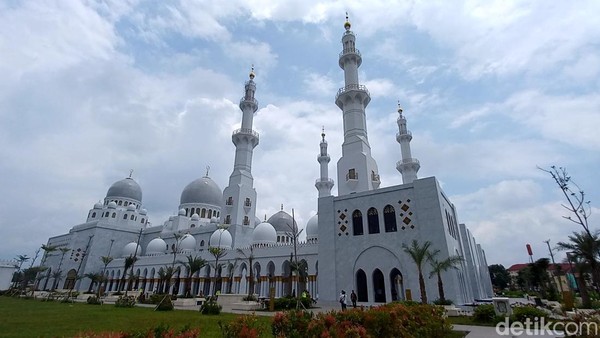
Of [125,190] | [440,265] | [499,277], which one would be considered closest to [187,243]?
[125,190]

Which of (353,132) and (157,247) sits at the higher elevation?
(353,132)

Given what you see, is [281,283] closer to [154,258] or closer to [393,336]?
[154,258]

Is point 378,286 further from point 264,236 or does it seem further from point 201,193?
point 201,193

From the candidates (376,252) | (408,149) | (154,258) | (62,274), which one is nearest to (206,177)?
(154,258)

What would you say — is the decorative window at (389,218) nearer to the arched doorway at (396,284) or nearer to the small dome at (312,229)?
the arched doorway at (396,284)

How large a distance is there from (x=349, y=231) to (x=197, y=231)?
98.2 feet

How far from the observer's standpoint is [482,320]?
14602 mm

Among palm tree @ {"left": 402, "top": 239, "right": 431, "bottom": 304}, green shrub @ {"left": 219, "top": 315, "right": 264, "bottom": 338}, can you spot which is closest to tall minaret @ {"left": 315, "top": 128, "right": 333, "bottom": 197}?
palm tree @ {"left": 402, "top": 239, "right": 431, "bottom": 304}

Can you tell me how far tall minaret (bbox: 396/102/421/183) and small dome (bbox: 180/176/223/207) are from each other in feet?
104

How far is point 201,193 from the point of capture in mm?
56844

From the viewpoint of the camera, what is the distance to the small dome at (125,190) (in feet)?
207

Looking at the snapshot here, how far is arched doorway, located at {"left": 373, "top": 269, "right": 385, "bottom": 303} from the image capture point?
82.0 feet

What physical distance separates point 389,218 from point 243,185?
22.9 m

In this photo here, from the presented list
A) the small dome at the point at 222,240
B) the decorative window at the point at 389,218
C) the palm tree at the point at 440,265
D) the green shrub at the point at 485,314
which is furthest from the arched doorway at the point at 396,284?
the small dome at the point at 222,240
